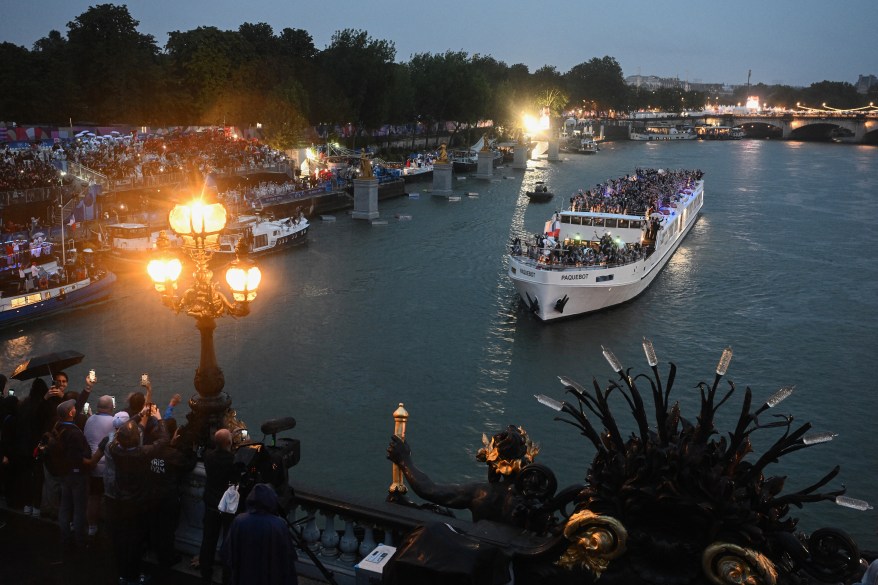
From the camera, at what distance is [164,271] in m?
8.61

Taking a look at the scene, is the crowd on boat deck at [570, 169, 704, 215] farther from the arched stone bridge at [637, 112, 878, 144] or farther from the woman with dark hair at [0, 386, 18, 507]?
the arched stone bridge at [637, 112, 878, 144]

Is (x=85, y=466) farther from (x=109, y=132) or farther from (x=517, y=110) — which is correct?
Result: (x=517, y=110)

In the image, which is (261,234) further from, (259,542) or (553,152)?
(553,152)

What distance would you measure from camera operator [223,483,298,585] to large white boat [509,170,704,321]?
858 inches

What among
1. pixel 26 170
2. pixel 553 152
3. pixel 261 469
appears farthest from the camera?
pixel 553 152

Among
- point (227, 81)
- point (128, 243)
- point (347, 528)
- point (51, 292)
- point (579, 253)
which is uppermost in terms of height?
point (227, 81)

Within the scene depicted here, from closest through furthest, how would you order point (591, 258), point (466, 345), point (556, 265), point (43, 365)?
point (43, 365)
point (466, 345)
point (556, 265)
point (591, 258)

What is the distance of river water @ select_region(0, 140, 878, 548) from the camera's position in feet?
55.1

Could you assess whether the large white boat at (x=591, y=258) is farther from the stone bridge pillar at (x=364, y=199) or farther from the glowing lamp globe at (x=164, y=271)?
the glowing lamp globe at (x=164, y=271)

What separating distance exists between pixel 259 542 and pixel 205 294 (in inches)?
136

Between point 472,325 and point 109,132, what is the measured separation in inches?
1134

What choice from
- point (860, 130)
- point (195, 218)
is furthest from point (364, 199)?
point (860, 130)

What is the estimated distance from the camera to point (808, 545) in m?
4.07

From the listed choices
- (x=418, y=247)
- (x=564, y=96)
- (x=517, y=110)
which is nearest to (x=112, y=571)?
(x=418, y=247)
